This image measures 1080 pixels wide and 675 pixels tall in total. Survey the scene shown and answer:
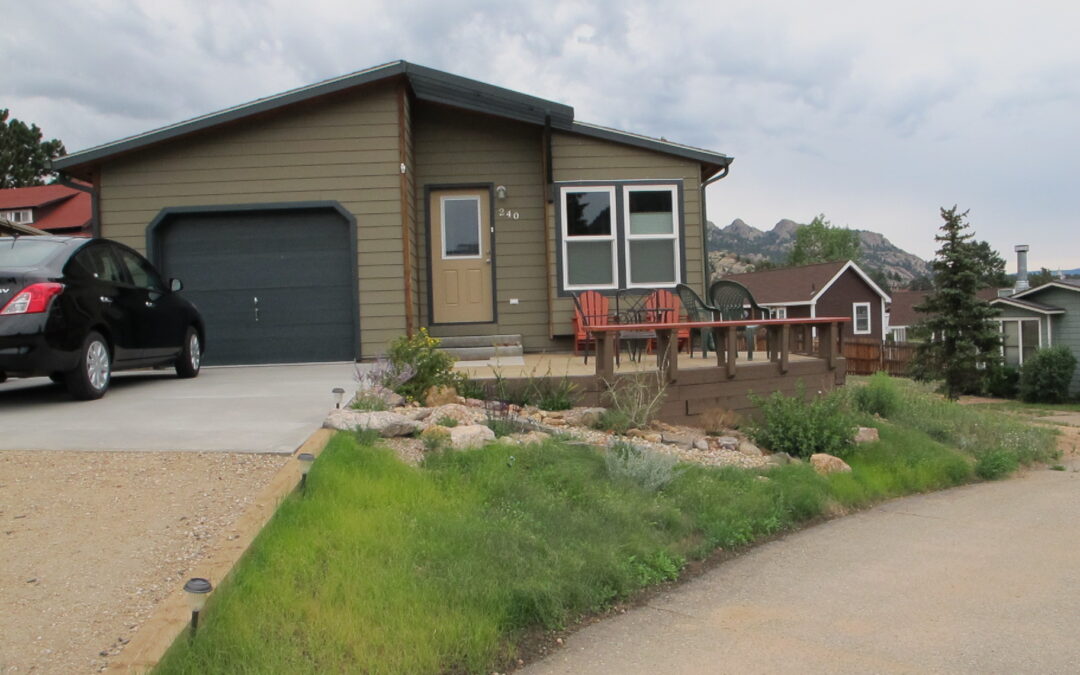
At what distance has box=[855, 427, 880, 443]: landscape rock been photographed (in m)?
8.38

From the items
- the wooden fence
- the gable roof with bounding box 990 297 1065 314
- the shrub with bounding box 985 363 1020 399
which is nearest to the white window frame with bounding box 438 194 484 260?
the shrub with bounding box 985 363 1020 399

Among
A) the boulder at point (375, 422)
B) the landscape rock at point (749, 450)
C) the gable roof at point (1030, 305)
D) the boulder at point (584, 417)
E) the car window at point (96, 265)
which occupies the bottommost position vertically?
the landscape rock at point (749, 450)

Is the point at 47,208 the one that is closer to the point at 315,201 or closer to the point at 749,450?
the point at 315,201

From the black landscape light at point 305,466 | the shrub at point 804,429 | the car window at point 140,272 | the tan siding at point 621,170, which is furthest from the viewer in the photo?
the tan siding at point 621,170

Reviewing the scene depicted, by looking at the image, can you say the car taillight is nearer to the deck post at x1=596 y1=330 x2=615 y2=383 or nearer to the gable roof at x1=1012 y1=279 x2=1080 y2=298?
the deck post at x1=596 y1=330 x2=615 y2=383

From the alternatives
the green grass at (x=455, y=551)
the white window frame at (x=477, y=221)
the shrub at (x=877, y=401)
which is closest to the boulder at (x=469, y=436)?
the green grass at (x=455, y=551)

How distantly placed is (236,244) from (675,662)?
9474mm

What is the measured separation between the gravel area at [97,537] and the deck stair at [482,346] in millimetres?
6490

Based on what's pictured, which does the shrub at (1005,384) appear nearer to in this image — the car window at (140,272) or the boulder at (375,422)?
the car window at (140,272)

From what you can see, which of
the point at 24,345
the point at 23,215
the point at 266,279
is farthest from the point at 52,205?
the point at 24,345

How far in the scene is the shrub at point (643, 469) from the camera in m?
5.94

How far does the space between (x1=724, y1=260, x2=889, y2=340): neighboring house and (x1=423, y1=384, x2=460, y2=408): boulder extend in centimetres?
3479

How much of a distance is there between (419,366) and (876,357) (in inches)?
1235

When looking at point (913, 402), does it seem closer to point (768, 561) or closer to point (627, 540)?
point (768, 561)
